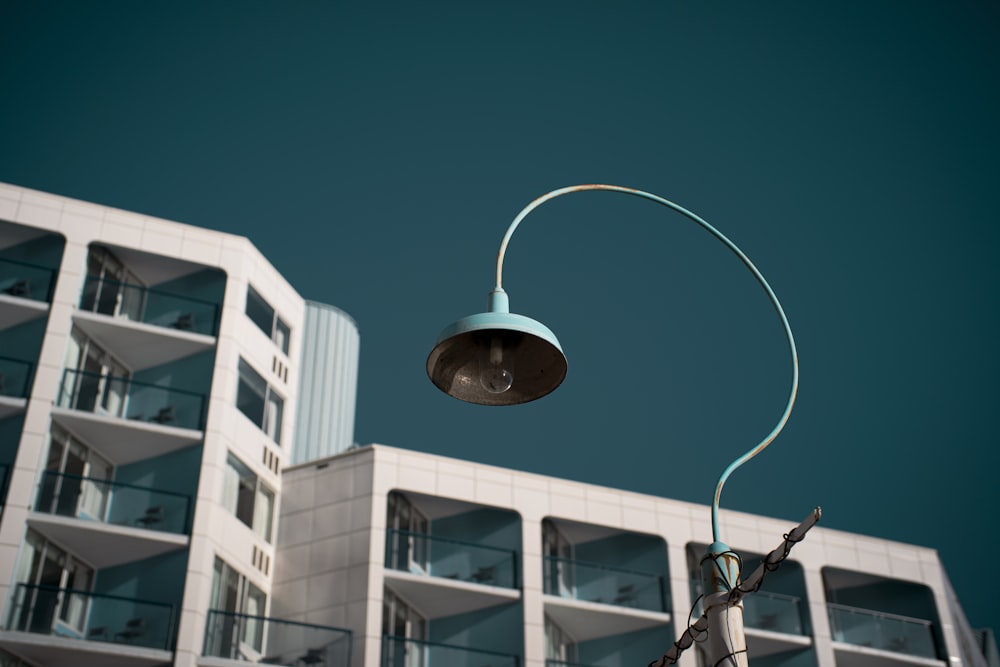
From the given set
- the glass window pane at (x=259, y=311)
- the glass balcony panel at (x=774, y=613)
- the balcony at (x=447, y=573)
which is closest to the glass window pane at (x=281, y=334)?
the glass window pane at (x=259, y=311)

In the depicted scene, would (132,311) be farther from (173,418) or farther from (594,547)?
(594,547)

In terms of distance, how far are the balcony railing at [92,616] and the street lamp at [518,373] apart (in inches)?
889

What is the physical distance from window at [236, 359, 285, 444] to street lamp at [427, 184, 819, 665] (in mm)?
26447

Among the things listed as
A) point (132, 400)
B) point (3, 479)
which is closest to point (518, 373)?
point (3, 479)

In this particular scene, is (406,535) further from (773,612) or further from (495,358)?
(495,358)

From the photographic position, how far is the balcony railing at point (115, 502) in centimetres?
3209

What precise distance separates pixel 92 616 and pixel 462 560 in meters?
10.3

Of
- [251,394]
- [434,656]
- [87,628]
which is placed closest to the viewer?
[87,628]

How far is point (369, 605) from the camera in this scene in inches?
1335

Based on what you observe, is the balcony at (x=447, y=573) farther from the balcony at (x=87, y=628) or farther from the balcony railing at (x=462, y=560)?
the balcony at (x=87, y=628)

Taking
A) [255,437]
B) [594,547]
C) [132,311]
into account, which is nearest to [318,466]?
[255,437]

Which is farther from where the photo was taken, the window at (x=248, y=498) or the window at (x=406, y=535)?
the window at (x=406, y=535)

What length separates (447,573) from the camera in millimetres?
36938

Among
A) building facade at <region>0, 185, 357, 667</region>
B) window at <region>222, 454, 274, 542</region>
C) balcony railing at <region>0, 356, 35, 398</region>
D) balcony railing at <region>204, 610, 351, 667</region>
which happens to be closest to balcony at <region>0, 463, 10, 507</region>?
building facade at <region>0, 185, 357, 667</region>
